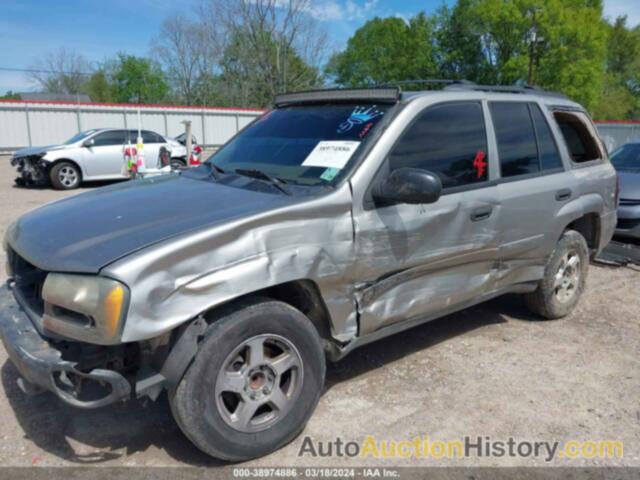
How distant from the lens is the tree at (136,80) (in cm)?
6222

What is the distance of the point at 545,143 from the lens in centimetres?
431

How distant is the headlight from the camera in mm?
2230

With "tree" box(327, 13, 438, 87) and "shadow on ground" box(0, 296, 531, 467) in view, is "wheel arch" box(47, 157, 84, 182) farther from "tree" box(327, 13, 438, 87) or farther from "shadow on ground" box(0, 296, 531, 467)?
"tree" box(327, 13, 438, 87)

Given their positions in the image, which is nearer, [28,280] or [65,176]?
[28,280]

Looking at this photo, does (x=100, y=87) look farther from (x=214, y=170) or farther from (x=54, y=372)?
(x=54, y=372)

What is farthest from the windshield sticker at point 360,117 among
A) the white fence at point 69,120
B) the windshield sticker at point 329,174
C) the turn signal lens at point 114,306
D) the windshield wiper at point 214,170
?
the white fence at point 69,120

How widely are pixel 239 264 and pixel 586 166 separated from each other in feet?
11.8

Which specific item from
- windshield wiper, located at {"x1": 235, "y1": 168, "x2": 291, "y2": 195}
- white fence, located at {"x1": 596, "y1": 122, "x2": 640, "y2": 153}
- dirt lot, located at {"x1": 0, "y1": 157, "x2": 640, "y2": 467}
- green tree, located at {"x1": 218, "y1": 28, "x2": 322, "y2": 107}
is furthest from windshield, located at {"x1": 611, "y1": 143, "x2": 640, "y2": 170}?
green tree, located at {"x1": 218, "y1": 28, "x2": 322, "y2": 107}

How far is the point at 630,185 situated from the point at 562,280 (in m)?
3.52

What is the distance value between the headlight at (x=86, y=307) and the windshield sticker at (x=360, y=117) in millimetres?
1746

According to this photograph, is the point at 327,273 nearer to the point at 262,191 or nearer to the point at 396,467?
the point at 262,191

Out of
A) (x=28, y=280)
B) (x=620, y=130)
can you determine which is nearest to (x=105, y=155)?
(x=28, y=280)

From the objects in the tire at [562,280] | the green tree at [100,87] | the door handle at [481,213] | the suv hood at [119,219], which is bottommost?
the tire at [562,280]

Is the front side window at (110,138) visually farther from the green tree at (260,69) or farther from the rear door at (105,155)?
the green tree at (260,69)
